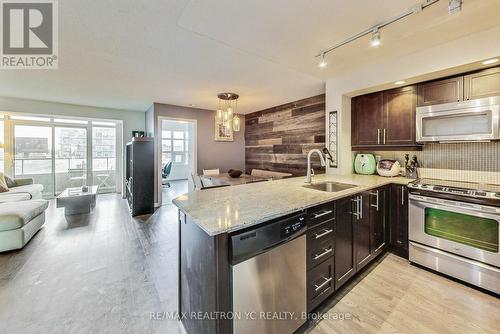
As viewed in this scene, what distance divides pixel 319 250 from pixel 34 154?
7.36 m

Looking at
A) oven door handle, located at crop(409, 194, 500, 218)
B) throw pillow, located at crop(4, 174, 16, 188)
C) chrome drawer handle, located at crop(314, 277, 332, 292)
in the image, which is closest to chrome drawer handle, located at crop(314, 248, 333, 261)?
chrome drawer handle, located at crop(314, 277, 332, 292)

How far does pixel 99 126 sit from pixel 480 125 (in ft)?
26.3

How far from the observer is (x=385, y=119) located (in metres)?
2.92

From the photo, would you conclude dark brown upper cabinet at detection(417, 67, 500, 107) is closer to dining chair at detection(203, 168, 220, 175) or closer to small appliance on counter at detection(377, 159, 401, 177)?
small appliance on counter at detection(377, 159, 401, 177)

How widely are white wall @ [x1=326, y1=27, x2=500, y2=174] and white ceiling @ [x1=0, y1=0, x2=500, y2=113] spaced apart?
0.11 metres

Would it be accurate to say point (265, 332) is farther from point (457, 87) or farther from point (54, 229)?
point (54, 229)

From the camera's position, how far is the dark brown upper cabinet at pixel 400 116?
8.75 feet

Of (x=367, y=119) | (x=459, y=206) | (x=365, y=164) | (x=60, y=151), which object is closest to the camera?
(x=459, y=206)

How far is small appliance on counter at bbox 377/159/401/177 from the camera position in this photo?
2.95 metres

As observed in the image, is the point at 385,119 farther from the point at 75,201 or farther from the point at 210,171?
the point at 75,201

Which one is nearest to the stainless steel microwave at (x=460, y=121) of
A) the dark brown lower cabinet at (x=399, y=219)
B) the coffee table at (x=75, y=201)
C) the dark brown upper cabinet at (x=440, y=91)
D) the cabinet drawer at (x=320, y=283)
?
the dark brown upper cabinet at (x=440, y=91)

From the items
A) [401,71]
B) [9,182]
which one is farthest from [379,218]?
[9,182]

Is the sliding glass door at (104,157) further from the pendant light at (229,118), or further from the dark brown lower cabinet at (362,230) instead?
the dark brown lower cabinet at (362,230)

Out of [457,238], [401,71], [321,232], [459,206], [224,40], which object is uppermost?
[224,40]
